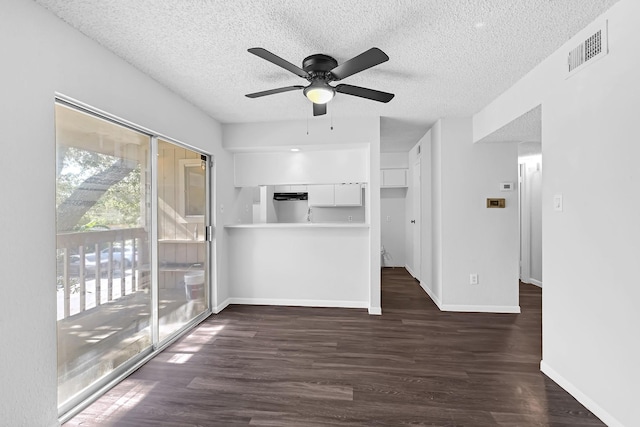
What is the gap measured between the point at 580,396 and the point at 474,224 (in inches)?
84.8

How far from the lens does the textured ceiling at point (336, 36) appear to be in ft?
Answer: 5.68

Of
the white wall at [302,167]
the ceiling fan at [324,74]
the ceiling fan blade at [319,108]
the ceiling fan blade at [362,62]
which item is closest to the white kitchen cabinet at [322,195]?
the white wall at [302,167]

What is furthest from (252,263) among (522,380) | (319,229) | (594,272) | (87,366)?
(594,272)

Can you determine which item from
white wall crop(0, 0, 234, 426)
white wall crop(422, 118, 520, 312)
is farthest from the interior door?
white wall crop(0, 0, 234, 426)

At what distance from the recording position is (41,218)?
66.1 inches

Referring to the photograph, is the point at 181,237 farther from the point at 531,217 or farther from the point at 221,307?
the point at 531,217

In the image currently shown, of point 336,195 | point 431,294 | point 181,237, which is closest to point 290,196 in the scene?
point 336,195

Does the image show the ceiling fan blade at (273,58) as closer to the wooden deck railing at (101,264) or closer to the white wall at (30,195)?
the white wall at (30,195)

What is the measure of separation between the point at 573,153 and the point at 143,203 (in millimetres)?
3377

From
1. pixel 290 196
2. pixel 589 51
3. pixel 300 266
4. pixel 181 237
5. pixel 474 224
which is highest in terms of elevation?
pixel 589 51

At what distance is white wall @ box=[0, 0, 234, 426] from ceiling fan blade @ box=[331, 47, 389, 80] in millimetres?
1688

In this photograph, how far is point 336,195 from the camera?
568 cm

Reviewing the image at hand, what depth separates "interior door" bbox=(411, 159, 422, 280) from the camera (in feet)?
17.4

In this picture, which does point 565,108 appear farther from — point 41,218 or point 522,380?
point 41,218
